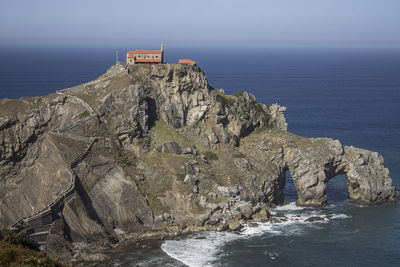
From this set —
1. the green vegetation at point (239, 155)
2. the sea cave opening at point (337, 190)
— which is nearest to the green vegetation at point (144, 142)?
the green vegetation at point (239, 155)

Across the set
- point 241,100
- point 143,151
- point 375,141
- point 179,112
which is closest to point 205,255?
point 143,151

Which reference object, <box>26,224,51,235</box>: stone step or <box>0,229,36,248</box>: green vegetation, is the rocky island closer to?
<box>26,224,51,235</box>: stone step

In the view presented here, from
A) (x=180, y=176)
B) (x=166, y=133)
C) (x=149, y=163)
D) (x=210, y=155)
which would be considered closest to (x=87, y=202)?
(x=149, y=163)

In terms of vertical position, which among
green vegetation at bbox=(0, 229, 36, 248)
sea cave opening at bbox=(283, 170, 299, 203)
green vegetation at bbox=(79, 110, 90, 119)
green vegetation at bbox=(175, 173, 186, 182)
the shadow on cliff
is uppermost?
green vegetation at bbox=(79, 110, 90, 119)

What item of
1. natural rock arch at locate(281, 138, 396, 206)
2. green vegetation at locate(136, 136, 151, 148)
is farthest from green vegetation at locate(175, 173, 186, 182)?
natural rock arch at locate(281, 138, 396, 206)

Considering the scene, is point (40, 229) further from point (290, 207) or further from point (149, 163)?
point (290, 207)

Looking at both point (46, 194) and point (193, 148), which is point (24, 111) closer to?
point (46, 194)
